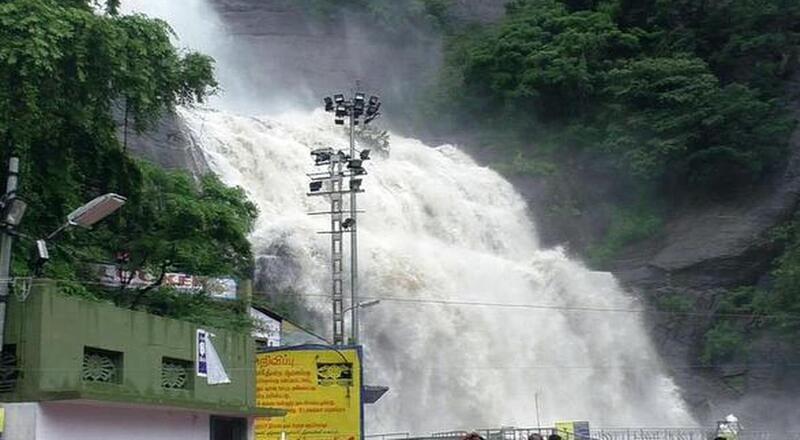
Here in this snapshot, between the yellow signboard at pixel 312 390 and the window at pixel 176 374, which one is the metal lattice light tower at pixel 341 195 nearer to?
the yellow signboard at pixel 312 390

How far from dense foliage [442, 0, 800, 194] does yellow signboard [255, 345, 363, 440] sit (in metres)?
36.0

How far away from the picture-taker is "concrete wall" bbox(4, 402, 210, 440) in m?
13.5

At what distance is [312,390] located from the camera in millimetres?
20266

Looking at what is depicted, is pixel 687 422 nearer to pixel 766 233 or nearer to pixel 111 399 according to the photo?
pixel 766 233

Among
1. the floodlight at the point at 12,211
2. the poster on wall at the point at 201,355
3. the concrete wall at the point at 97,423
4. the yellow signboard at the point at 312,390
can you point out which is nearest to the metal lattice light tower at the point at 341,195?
the yellow signboard at the point at 312,390

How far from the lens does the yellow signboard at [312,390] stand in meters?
20.1

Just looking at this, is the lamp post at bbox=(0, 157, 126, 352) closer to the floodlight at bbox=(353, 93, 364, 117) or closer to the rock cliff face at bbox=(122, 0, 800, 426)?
the floodlight at bbox=(353, 93, 364, 117)

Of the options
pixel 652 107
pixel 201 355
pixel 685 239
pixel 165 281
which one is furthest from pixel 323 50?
pixel 201 355

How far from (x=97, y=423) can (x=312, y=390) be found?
6.09m

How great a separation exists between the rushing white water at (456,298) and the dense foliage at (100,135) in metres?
16.2

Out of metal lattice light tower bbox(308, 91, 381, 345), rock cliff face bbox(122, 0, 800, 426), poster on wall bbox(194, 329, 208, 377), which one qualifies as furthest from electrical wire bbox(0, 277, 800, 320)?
poster on wall bbox(194, 329, 208, 377)

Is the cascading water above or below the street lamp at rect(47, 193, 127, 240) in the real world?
above

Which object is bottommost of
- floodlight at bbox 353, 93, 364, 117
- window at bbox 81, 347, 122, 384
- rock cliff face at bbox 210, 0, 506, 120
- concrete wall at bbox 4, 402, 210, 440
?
concrete wall at bbox 4, 402, 210, 440

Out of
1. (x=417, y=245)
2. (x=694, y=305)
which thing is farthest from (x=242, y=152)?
(x=694, y=305)
